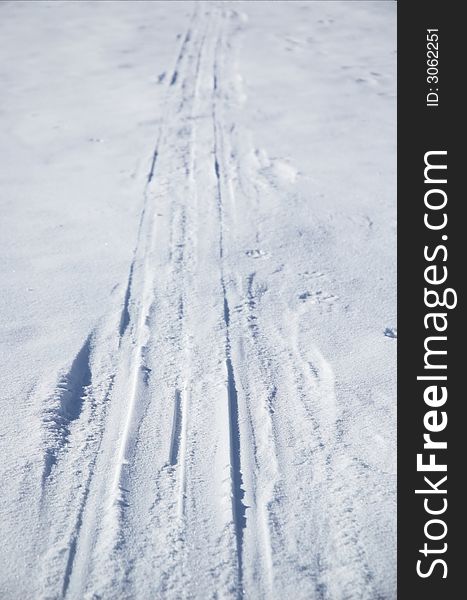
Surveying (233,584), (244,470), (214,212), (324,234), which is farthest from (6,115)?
(233,584)

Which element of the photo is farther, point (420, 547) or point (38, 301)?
point (38, 301)

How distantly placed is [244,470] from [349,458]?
1.66ft

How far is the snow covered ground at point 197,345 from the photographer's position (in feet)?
7.25

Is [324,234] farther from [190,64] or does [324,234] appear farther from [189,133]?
[190,64]

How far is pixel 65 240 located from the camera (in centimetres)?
428

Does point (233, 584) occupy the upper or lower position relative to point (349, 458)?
lower

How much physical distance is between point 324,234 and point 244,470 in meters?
2.40

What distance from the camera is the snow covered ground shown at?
2.21m

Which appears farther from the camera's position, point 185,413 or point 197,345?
point 197,345

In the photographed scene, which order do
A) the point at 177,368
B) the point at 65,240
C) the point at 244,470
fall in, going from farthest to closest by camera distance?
the point at 65,240, the point at 177,368, the point at 244,470

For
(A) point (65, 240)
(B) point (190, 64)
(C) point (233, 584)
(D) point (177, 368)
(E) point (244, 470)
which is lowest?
(C) point (233, 584)

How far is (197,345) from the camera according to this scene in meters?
3.23

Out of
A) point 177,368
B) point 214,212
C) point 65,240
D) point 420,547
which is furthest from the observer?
point 214,212

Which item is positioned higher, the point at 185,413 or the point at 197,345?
the point at 197,345
